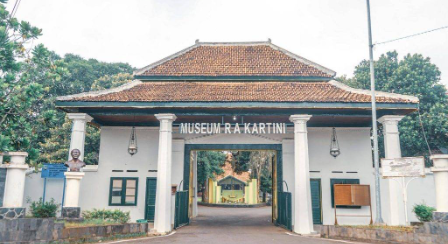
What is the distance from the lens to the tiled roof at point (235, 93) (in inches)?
526

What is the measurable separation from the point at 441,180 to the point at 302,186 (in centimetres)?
469

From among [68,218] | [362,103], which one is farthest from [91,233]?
[362,103]

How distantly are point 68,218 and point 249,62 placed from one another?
10.4m

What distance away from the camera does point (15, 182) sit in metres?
9.41

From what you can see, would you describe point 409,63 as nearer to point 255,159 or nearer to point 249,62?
point 249,62

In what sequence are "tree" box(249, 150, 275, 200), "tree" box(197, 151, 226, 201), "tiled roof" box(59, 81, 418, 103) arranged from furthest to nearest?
"tree" box(249, 150, 275, 200) → "tree" box(197, 151, 226, 201) → "tiled roof" box(59, 81, 418, 103)

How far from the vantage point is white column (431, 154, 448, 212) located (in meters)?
9.45

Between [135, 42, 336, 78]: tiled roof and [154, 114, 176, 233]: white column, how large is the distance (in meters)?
3.29

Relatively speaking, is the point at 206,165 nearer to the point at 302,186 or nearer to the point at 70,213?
the point at 302,186

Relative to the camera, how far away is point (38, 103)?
97.5 ft

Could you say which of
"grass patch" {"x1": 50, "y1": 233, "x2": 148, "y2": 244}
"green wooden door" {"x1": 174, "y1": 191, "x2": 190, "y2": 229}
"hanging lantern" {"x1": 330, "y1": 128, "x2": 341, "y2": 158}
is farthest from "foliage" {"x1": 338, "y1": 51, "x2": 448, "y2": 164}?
"grass patch" {"x1": 50, "y1": 233, "x2": 148, "y2": 244}

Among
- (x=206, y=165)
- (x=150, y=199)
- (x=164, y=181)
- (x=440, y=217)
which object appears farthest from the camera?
(x=206, y=165)

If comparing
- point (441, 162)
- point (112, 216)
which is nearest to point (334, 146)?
point (441, 162)

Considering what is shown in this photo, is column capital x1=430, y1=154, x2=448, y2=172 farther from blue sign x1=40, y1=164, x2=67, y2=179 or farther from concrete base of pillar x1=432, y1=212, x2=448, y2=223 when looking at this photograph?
blue sign x1=40, y1=164, x2=67, y2=179
